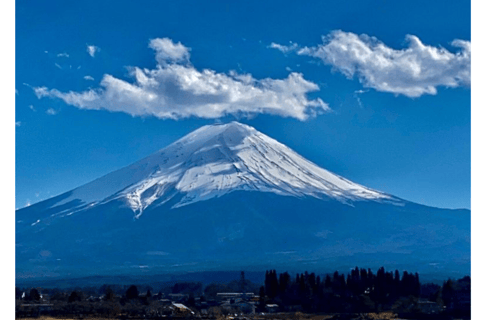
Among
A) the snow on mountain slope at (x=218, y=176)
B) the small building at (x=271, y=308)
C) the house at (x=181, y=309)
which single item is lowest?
the house at (x=181, y=309)

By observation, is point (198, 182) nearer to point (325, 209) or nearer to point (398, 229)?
point (325, 209)

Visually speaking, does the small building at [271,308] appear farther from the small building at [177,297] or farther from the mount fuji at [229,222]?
the mount fuji at [229,222]

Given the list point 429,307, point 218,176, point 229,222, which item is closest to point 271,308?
point 429,307

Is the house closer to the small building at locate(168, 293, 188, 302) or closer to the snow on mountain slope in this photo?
the small building at locate(168, 293, 188, 302)

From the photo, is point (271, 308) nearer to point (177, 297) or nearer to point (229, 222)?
point (177, 297)

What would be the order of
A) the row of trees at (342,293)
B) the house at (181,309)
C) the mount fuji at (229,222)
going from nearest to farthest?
the row of trees at (342,293) < the house at (181,309) < the mount fuji at (229,222)

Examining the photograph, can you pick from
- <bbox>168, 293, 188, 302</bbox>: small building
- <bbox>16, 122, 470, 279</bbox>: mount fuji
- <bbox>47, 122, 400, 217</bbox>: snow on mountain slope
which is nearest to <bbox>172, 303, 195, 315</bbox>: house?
<bbox>168, 293, 188, 302</bbox>: small building

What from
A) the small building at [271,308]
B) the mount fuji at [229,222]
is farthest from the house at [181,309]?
the mount fuji at [229,222]
